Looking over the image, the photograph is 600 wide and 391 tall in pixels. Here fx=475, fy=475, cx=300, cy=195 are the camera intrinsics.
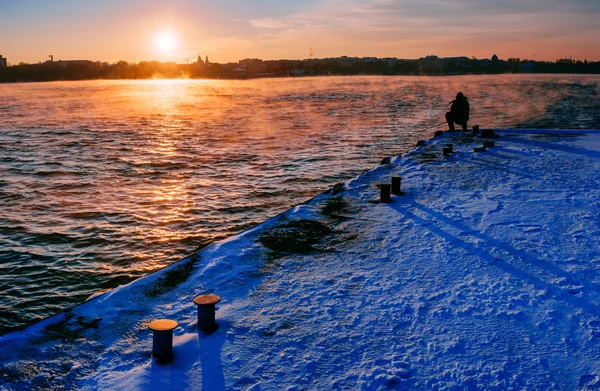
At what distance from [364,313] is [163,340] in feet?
6.94

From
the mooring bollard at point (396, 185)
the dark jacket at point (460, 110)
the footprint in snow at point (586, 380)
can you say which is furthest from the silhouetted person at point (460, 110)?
the footprint in snow at point (586, 380)

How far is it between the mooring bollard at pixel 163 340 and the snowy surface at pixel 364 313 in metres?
0.10

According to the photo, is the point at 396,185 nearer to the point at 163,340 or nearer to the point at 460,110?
the point at 163,340

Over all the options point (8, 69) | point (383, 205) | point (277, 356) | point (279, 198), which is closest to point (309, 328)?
point (277, 356)

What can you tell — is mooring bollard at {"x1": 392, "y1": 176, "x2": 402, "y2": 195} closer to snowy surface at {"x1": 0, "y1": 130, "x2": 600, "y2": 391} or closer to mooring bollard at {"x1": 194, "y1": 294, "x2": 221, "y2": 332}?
snowy surface at {"x1": 0, "y1": 130, "x2": 600, "y2": 391}

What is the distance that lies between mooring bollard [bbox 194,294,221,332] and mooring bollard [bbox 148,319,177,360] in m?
0.46

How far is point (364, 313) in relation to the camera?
5.19 meters

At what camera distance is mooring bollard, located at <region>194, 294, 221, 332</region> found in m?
4.94

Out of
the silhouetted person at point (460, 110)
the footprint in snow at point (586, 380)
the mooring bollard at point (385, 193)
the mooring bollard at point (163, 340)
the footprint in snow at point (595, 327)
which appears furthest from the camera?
the silhouetted person at point (460, 110)

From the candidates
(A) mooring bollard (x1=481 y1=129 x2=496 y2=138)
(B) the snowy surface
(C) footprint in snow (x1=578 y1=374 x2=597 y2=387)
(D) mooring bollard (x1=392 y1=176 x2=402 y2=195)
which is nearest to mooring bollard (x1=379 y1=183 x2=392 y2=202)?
(D) mooring bollard (x1=392 y1=176 x2=402 y2=195)

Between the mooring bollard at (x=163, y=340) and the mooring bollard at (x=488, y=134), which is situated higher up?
the mooring bollard at (x=488, y=134)

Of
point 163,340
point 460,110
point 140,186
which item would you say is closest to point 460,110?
point 460,110

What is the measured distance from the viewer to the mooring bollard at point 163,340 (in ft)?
14.6

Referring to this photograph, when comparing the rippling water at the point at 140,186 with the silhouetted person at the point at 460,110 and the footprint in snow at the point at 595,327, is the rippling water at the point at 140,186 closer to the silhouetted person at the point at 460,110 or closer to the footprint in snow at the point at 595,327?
the silhouetted person at the point at 460,110
